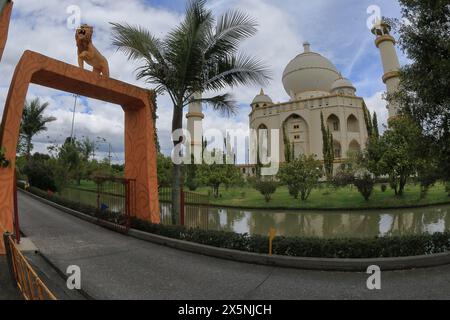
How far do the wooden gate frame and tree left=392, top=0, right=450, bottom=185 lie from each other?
6.66 meters

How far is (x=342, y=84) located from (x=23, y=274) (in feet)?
163

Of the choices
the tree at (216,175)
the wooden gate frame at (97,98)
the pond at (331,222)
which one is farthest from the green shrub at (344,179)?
the wooden gate frame at (97,98)

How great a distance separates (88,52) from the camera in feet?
27.3

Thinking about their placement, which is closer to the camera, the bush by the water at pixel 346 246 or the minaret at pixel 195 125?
the bush by the water at pixel 346 246

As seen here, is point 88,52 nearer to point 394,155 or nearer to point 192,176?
point 394,155

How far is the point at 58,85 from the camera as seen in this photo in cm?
812

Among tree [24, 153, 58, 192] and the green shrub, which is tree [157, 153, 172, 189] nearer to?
tree [24, 153, 58, 192]

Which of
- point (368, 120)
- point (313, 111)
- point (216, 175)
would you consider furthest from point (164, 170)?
point (368, 120)

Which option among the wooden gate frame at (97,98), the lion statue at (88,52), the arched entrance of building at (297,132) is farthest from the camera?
the arched entrance of building at (297,132)

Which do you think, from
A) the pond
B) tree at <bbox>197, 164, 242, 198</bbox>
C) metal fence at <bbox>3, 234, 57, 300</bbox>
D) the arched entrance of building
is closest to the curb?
metal fence at <bbox>3, 234, 57, 300</bbox>

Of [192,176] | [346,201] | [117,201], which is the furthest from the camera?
[192,176]

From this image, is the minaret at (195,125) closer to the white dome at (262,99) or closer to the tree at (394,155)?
the white dome at (262,99)

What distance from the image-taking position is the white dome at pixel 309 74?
49844 millimetres

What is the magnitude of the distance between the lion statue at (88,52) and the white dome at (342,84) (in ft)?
148
